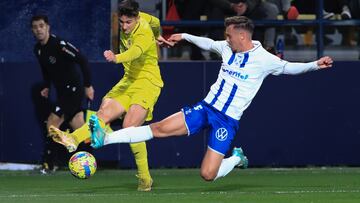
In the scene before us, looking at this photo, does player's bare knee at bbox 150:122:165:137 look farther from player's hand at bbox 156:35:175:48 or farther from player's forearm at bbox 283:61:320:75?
player's forearm at bbox 283:61:320:75

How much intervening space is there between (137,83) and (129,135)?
1446 millimetres

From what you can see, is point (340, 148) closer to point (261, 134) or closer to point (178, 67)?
point (261, 134)

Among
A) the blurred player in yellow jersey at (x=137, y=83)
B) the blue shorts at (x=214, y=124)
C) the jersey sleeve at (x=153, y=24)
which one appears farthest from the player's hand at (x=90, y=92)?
the blue shorts at (x=214, y=124)

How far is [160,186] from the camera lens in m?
13.9

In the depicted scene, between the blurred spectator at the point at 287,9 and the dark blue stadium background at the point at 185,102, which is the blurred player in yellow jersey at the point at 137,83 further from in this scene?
the blurred spectator at the point at 287,9

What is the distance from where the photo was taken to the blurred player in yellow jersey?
1301 cm

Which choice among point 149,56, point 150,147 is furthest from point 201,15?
point 149,56

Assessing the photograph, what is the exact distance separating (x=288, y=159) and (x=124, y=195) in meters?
4.99

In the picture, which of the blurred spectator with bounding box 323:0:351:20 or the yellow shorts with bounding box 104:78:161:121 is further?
the blurred spectator with bounding box 323:0:351:20

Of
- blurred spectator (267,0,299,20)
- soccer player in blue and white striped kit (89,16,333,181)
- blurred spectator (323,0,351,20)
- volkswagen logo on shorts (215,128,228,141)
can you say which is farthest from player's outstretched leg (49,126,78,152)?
blurred spectator (323,0,351,20)

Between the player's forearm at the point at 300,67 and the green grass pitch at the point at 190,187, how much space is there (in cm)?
141

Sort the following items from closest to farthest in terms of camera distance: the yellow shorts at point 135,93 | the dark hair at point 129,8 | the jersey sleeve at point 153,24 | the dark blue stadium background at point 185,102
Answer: the dark hair at point 129,8, the yellow shorts at point 135,93, the jersey sleeve at point 153,24, the dark blue stadium background at point 185,102

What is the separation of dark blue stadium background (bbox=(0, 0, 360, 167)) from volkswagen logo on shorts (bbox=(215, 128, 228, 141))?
416cm

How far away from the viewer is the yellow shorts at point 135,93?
1336 cm
